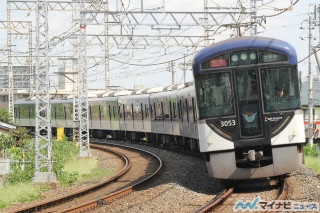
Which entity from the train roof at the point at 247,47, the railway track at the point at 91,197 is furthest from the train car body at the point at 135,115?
the train roof at the point at 247,47

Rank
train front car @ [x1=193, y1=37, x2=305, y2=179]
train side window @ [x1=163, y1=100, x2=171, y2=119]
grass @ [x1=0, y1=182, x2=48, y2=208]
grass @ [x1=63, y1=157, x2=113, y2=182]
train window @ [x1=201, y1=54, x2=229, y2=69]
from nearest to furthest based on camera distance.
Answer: train front car @ [x1=193, y1=37, x2=305, y2=179]
train window @ [x1=201, y1=54, x2=229, y2=69]
grass @ [x1=0, y1=182, x2=48, y2=208]
grass @ [x1=63, y1=157, x2=113, y2=182]
train side window @ [x1=163, y1=100, x2=171, y2=119]

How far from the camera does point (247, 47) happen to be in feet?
45.5

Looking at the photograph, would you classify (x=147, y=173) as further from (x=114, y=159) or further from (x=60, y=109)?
(x=60, y=109)

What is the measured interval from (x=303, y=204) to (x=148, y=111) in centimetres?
2204

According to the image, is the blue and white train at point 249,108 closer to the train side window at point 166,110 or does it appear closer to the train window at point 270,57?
the train window at point 270,57

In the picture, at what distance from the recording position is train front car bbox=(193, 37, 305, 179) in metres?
13.7

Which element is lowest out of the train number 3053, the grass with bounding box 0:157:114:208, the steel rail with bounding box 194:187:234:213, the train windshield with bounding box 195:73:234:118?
the steel rail with bounding box 194:187:234:213

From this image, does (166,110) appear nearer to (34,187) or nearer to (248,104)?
(34,187)

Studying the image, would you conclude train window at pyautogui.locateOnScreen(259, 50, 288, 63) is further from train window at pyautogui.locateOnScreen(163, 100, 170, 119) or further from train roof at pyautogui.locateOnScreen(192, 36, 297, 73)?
train window at pyautogui.locateOnScreen(163, 100, 170, 119)

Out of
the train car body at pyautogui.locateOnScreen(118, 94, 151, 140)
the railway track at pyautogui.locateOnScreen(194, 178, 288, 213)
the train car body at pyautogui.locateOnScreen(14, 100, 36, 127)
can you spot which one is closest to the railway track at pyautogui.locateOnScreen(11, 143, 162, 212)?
the railway track at pyautogui.locateOnScreen(194, 178, 288, 213)

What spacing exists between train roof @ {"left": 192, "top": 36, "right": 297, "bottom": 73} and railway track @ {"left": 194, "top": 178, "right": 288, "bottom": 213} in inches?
104

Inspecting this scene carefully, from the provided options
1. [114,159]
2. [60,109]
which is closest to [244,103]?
[114,159]

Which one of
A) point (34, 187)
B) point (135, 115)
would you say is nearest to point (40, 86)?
point (34, 187)

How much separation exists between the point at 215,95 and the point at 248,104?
71 centimetres
